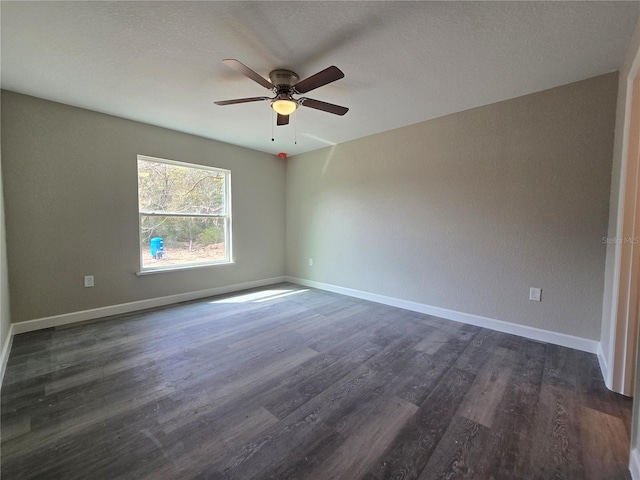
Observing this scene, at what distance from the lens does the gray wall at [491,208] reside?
2.38 meters

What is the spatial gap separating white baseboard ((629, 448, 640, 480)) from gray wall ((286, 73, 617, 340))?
5.01ft

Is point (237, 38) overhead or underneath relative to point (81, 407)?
overhead

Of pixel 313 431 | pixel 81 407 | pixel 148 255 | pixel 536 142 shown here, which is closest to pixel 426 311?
pixel 536 142

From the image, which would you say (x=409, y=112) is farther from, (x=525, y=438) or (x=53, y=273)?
(x=53, y=273)

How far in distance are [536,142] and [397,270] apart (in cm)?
204

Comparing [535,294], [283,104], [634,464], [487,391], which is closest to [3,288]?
[283,104]

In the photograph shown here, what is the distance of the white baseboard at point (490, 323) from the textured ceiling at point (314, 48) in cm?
233

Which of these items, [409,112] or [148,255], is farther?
[148,255]

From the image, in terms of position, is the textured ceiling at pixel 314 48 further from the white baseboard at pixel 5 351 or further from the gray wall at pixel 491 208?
the white baseboard at pixel 5 351

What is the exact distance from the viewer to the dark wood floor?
128cm

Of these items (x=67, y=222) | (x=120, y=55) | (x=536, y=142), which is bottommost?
(x=67, y=222)

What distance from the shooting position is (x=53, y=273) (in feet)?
9.52

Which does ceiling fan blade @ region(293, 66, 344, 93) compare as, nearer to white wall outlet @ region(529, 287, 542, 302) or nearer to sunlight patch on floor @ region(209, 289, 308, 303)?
white wall outlet @ region(529, 287, 542, 302)

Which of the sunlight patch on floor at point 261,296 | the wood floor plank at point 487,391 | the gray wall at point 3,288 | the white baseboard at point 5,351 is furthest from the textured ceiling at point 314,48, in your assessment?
the sunlight patch on floor at point 261,296
